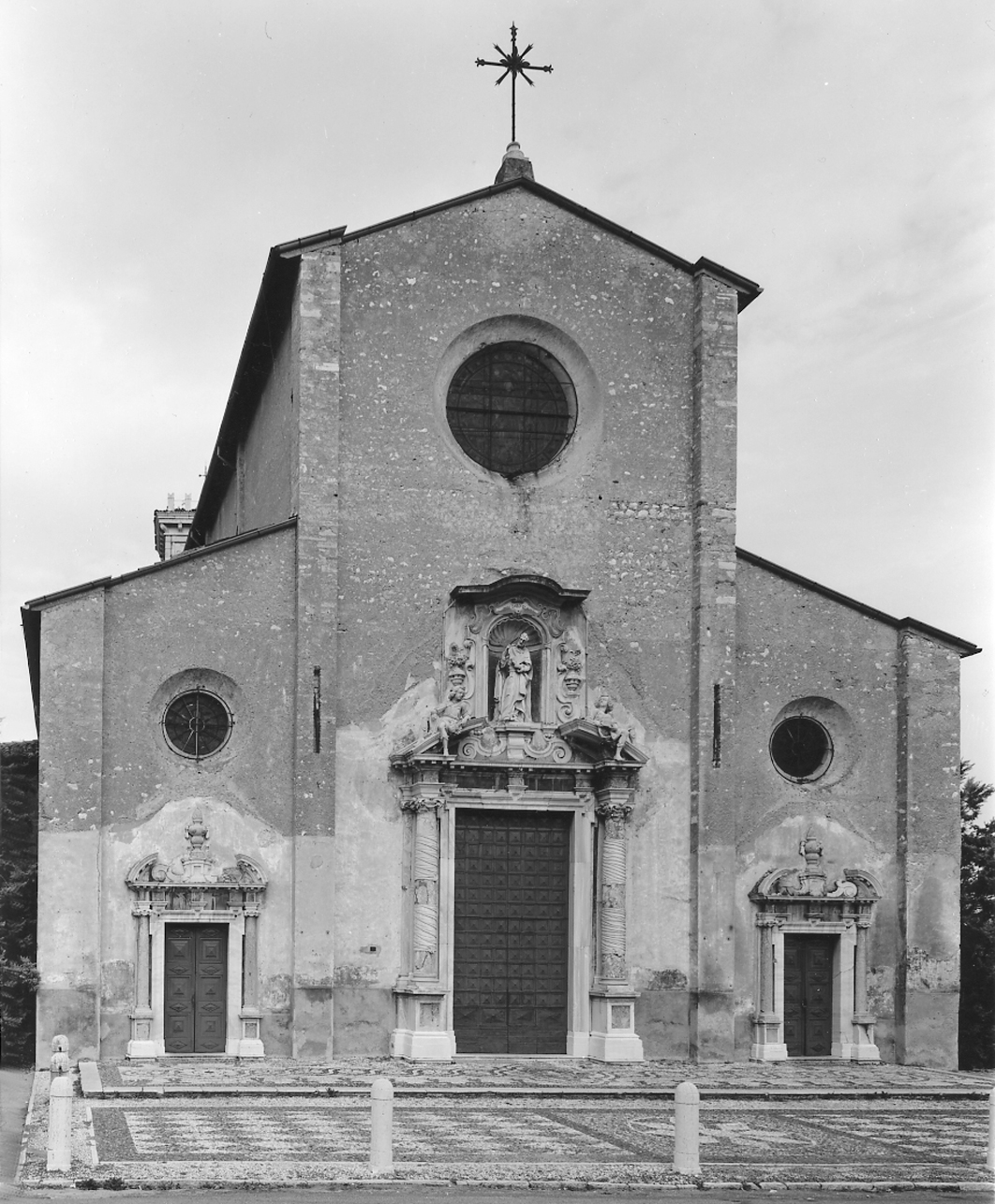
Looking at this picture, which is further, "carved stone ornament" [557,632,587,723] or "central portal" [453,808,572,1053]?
"carved stone ornament" [557,632,587,723]

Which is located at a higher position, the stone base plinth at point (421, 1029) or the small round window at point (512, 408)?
the small round window at point (512, 408)

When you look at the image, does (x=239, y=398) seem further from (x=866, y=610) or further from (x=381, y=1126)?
(x=381, y=1126)

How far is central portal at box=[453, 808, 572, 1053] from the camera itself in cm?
2519

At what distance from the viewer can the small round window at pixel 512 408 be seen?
26.5 meters

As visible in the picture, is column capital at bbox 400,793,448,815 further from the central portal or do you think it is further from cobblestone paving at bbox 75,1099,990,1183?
cobblestone paving at bbox 75,1099,990,1183

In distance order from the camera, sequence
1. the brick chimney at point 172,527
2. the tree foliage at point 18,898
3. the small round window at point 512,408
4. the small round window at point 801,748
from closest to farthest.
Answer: the small round window at point 512,408 < the small round window at point 801,748 < the tree foliage at point 18,898 < the brick chimney at point 172,527

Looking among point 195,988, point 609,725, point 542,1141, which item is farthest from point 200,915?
point 542,1141

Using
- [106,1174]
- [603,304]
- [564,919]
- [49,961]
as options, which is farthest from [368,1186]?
[603,304]

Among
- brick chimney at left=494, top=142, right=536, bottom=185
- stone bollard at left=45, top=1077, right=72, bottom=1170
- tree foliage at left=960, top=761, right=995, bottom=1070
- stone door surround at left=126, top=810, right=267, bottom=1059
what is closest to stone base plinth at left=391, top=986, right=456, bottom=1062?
stone door surround at left=126, top=810, right=267, bottom=1059

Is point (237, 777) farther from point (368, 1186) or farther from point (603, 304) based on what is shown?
point (368, 1186)

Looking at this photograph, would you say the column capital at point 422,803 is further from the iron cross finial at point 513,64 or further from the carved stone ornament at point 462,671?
the iron cross finial at point 513,64

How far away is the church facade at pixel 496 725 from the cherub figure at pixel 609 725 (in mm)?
53

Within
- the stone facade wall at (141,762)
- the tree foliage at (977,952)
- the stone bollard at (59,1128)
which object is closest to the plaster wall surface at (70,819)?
the stone facade wall at (141,762)

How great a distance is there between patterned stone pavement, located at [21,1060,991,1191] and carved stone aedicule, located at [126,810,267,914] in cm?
262
